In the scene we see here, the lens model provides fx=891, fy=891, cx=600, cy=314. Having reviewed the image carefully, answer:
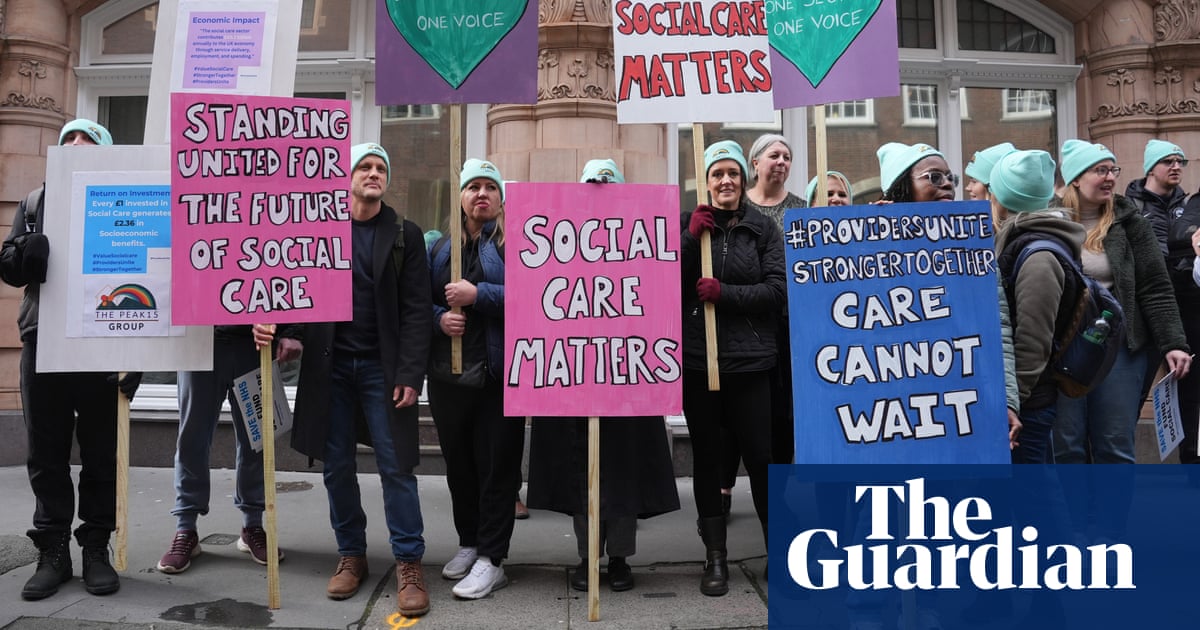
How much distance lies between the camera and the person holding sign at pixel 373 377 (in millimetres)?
4039

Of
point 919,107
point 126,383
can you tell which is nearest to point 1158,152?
point 919,107

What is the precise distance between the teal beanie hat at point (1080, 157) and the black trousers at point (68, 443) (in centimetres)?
471

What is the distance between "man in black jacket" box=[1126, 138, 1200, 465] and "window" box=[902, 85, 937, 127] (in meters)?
2.57

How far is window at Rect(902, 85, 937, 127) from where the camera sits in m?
8.15

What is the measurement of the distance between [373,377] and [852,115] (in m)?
5.65

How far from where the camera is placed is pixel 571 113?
277 inches

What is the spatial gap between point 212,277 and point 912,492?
3.01 m

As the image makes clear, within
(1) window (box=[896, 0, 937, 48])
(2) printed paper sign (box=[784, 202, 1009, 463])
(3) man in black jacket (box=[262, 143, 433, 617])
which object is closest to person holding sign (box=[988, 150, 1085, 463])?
(2) printed paper sign (box=[784, 202, 1009, 463])

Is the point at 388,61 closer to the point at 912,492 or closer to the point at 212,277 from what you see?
the point at 212,277

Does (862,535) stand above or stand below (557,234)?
below

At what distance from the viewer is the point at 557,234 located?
3934 mm

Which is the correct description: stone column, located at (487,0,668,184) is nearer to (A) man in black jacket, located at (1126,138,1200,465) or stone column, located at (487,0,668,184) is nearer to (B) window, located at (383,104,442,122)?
(B) window, located at (383,104,442,122)

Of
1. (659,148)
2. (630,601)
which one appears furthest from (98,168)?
(659,148)

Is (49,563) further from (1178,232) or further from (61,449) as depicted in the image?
(1178,232)
